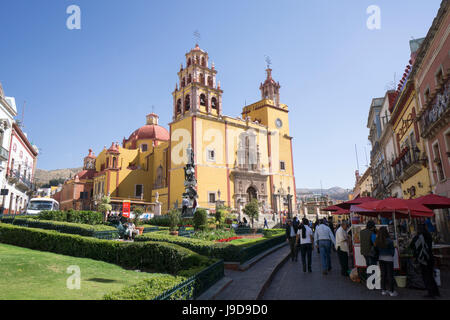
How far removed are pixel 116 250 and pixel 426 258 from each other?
798cm

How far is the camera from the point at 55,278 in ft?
22.0

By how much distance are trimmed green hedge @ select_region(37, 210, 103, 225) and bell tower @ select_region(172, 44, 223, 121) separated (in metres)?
21.0

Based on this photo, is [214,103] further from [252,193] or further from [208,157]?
[252,193]

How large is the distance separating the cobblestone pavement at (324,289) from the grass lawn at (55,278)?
10.7 feet

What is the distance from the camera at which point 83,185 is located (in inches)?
1868

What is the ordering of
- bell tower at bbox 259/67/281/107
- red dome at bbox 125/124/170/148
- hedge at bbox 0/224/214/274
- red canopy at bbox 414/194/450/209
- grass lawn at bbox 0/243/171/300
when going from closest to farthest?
grass lawn at bbox 0/243/171/300 → hedge at bbox 0/224/214/274 → red canopy at bbox 414/194/450/209 → bell tower at bbox 259/67/281/107 → red dome at bbox 125/124/170/148

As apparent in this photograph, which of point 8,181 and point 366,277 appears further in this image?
point 8,181

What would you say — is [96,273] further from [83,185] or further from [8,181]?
[83,185]

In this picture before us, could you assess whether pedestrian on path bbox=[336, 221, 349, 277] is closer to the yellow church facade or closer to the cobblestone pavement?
the cobblestone pavement

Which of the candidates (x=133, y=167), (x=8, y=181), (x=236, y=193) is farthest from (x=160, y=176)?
(x=8, y=181)

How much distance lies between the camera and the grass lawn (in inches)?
211

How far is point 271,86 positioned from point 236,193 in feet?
62.8

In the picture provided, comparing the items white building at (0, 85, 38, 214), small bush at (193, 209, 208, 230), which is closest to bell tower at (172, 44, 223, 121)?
white building at (0, 85, 38, 214)
